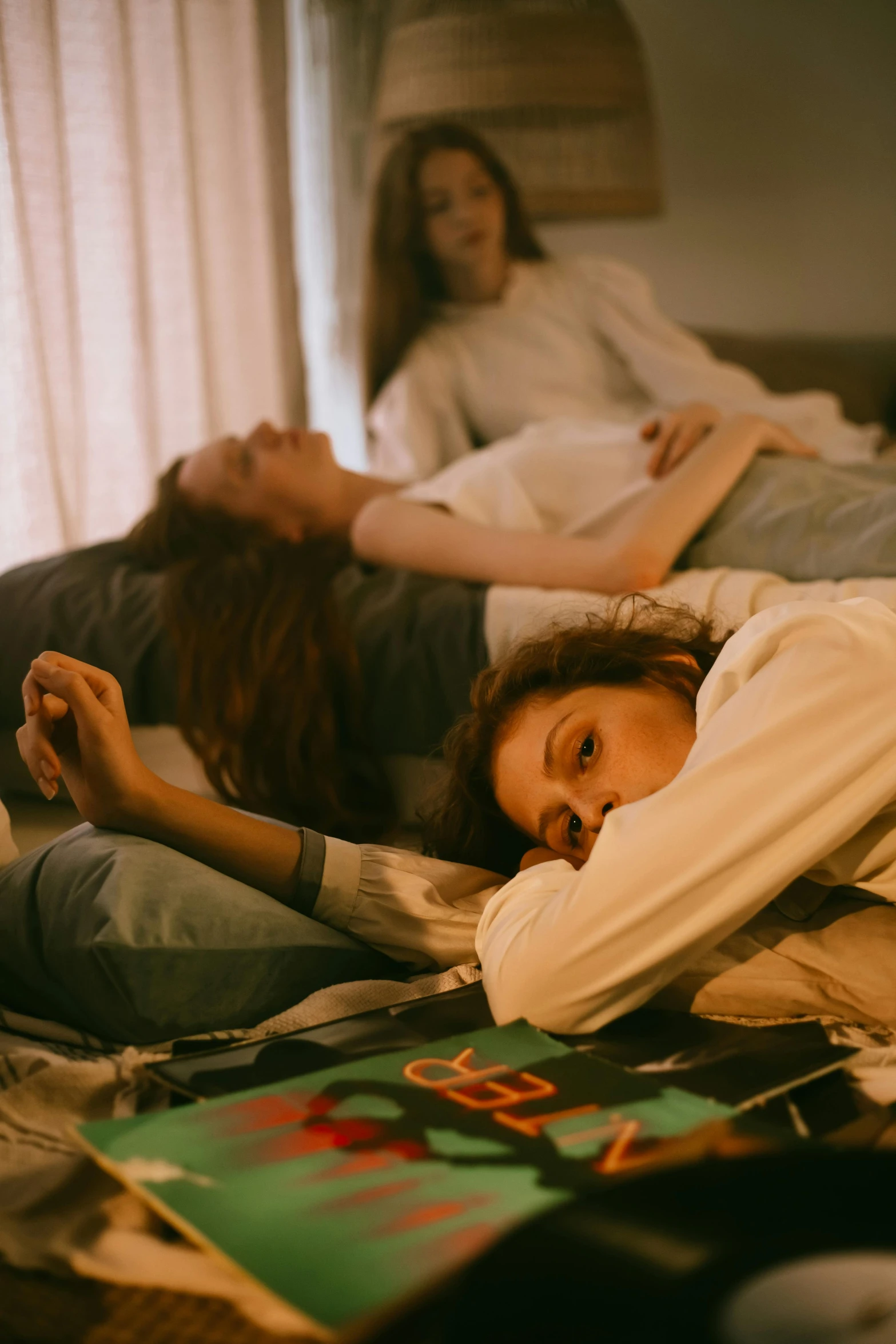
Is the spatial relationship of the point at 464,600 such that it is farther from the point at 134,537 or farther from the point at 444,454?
the point at 444,454

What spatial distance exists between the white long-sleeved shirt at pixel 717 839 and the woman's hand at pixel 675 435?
2.93ft

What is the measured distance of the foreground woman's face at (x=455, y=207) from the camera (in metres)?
2.47

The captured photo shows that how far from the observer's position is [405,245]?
8.14ft

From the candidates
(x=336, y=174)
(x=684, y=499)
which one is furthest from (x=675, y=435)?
(x=336, y=174)

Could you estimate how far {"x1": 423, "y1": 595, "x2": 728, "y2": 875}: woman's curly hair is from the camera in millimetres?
886

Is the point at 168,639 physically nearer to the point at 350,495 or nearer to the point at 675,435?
the point at 350,495

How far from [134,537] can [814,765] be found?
4.03 ft

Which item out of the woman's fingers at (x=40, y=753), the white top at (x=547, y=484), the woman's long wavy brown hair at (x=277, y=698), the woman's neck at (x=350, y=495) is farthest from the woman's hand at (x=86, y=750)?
the woman's neck at (x=350, y=495)

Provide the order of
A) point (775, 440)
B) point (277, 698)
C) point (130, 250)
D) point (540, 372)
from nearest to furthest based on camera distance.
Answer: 1. point (277, 698)
2. point (775, 440)
3. point (130, 250)
4. point (540, 372)

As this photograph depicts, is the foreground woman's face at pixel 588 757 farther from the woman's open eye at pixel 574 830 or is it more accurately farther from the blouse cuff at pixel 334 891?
the blouse cuff at pixel 334 891

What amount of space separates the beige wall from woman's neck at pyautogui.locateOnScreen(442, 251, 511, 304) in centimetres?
17

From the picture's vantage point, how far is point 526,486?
5.40 feet

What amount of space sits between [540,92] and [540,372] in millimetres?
632

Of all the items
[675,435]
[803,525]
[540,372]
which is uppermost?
[540,372]
